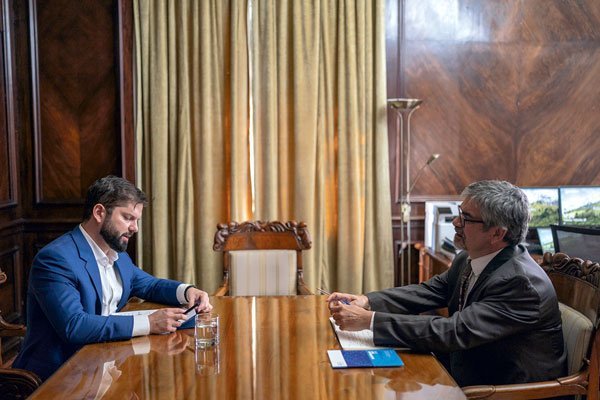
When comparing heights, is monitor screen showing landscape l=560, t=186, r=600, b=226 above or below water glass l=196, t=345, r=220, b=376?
above

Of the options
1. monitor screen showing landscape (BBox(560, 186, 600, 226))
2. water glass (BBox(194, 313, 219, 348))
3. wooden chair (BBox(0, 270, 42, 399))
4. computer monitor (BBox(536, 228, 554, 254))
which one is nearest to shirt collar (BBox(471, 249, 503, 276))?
water glass (BBox(194, 313, 219, 348))

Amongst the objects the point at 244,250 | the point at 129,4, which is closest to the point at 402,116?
the point at 244,250

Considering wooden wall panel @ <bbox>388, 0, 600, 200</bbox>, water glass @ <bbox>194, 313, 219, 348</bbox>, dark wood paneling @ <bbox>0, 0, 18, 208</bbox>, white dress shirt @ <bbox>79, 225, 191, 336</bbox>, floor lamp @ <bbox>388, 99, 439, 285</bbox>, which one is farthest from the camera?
wooden wall panel @ <bbox>388, 0, 600, 200</bbox>

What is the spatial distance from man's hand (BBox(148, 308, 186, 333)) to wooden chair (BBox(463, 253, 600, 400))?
0.96 meters

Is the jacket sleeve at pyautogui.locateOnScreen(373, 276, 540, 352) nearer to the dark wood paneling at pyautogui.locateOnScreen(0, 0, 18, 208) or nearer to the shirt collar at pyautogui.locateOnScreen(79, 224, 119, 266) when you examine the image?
the shirt collar at pyautogui.locateOnScreen(79, 224, 119, 266)

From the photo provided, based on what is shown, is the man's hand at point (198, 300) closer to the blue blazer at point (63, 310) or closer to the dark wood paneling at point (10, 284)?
the blue blazer at point (63, 310)

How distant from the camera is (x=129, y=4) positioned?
4086 mm

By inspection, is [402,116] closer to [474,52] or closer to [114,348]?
[474,52]

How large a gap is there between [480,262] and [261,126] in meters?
2.29

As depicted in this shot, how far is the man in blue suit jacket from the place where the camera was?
6.87 ft

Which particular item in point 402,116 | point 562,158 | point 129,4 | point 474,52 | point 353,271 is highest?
point 129,4

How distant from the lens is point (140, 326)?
2.12 m

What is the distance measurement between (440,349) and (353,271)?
2319 mm

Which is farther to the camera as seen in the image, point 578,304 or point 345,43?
point 345,43
